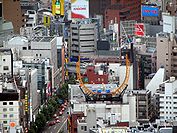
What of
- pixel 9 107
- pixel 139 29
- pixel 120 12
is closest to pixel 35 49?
pixel 139 29

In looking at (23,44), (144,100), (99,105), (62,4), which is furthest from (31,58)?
(62,4)

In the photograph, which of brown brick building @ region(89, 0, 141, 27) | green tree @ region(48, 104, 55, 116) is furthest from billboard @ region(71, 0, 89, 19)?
A: green tree @ region(48, 104, 55, 116)

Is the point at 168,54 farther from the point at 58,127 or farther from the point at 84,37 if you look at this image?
the point at 84,37

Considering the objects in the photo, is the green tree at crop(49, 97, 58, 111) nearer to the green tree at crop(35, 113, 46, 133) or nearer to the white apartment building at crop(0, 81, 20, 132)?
the green tree at crop(35, 113, 46, 133)

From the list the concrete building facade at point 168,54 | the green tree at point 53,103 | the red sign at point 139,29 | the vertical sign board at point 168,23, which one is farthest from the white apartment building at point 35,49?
the vertical sign board at point 168,23

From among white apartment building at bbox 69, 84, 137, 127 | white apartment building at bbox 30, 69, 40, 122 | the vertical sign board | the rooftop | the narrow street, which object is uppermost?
the vertical sign board
